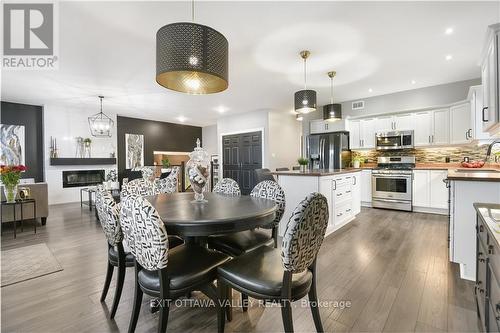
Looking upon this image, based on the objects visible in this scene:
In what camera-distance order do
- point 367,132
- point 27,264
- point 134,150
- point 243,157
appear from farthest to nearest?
point 134,150
point 243,157
point 367,132
point 27,264

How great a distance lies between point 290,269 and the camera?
3.96 feet

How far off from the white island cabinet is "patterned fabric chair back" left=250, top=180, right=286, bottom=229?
40.4 inches

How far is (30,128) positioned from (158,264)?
697cm

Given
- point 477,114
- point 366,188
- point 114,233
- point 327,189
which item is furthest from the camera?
point 366,188

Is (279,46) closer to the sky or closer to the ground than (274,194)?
closer to the sky

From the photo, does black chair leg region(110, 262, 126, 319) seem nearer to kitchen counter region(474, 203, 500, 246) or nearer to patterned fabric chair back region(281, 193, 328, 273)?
patterned fabric chair back region(281, 193, 328, 273)

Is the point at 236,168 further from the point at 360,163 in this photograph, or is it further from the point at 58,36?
the point at 58,36

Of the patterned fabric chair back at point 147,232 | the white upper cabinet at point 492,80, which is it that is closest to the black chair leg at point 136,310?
the patterned fabric chair back at point 147,232

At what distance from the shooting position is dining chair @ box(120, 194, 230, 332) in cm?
126

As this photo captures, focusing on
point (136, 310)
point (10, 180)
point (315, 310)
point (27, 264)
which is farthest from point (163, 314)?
point (10, 180)

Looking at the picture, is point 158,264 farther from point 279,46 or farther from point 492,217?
point 279,46

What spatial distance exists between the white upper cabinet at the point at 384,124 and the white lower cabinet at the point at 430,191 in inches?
48.4

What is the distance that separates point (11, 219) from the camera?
12.3ft

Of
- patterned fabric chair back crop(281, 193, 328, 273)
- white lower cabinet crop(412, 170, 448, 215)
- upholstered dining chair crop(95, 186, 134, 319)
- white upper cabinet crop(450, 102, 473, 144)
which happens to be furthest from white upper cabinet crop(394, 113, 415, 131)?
upholstered dining chair crop(95, 186, 134, 319)
